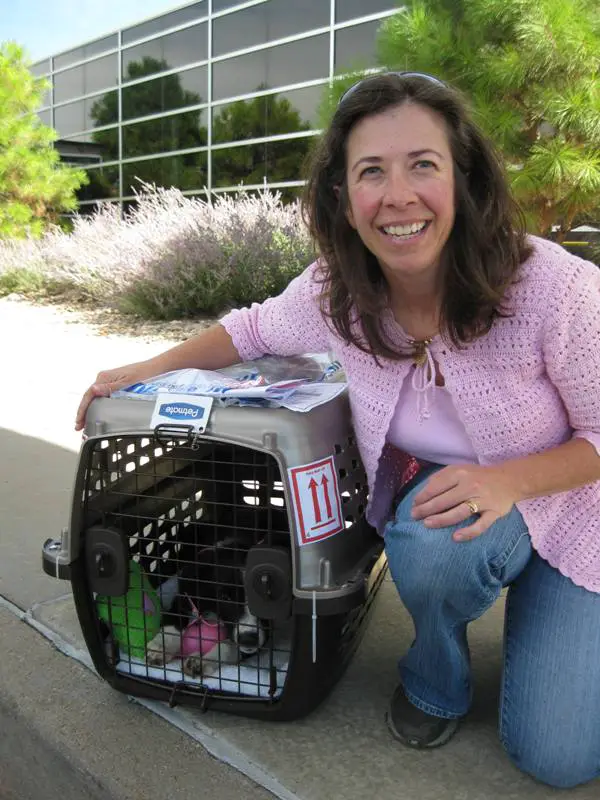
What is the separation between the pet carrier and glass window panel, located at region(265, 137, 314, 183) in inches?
530

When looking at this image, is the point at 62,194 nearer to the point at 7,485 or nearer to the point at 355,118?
the point at 7,485

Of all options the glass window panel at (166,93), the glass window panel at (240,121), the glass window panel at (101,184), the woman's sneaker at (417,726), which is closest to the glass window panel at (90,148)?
the glass window panel at (101,184)

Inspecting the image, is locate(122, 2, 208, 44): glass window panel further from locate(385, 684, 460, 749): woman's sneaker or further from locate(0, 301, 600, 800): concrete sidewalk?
locate(385, 684, 460, 749): woman's sneaker

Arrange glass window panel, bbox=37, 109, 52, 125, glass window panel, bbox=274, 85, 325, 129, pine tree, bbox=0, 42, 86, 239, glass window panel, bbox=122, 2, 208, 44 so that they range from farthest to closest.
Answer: glass window panel, bbox=37, 109, 52, 125
glass window panel, bbox=122, 2, 208, 44
pine tree, bbox=0, 42, 86, 239
glass window panel, bbox=274, 85, 325, 129

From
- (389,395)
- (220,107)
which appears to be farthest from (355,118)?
(220,107)

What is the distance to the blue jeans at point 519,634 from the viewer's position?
5.18 ft

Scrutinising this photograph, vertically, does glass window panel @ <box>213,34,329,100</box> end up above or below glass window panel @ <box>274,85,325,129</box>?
above

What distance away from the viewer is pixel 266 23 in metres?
15.6

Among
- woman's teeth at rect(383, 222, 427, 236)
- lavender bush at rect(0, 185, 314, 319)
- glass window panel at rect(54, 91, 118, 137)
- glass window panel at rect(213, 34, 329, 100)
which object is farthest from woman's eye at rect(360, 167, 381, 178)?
glass window panel at rect(54, 91, 118, 137)

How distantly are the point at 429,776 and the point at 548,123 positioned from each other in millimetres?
7279

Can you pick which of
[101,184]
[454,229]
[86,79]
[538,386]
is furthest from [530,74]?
[86,79]

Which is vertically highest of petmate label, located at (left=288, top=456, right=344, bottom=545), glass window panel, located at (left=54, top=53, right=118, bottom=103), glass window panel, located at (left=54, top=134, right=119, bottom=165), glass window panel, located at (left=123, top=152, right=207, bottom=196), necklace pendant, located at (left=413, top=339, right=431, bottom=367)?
glass window panel, located at (left=54, top=53, right=118, bottom=103)

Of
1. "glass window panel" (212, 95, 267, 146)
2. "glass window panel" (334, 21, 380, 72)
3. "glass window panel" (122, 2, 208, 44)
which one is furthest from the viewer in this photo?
"glass window panel" (122, 2, 208, 44)

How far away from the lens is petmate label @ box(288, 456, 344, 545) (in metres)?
1.60
